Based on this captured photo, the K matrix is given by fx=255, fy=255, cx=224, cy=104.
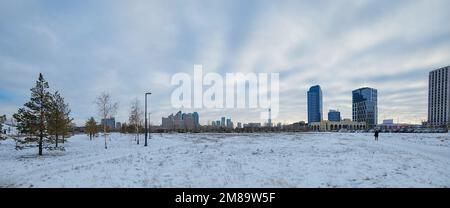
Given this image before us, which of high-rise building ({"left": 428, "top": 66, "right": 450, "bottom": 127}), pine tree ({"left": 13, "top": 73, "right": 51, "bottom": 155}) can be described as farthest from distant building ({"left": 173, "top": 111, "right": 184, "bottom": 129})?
pine tree ({"left": 13, "top": 73, "right": 51, "bottom": 155})

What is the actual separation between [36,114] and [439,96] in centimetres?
16867

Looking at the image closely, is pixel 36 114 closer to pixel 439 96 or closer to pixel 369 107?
pixel 439 96

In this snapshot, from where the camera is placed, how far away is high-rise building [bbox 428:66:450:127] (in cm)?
12224

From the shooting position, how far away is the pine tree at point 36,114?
21234 mm

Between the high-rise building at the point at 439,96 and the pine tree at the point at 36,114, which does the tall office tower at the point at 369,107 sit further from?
the pine tree at the point at 36,114

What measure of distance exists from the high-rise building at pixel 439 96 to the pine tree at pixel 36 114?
14977cm

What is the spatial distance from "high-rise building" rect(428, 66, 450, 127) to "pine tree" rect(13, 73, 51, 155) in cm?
14977

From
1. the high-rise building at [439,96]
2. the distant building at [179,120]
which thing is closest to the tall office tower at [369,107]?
the high-rise building at [439,96]

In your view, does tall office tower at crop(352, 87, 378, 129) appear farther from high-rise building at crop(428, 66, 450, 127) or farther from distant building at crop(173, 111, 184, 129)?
distant building at crop(173, 111, 184, 129)
